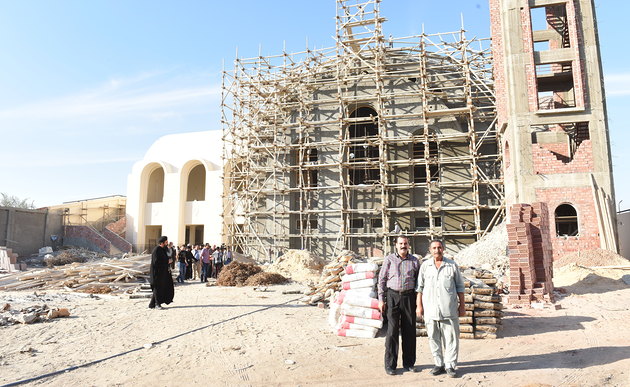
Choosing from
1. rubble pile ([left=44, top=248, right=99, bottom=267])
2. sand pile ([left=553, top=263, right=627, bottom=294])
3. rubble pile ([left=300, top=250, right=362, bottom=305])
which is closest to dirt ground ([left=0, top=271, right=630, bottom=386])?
rubble pile ([left=300, top=250, right=362, bottom=305])

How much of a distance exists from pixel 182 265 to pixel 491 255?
10.9m

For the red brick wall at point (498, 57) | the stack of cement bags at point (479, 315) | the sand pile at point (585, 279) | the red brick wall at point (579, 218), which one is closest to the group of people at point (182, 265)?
the stack of cement bags at point (479, 315)

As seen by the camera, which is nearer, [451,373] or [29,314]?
[451,373]

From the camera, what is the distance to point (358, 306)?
270 inches

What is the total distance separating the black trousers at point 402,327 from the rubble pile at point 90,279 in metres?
9.96

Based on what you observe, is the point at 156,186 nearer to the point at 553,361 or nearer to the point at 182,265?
the point at 182,265

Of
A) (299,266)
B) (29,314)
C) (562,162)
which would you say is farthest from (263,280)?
(562,162)

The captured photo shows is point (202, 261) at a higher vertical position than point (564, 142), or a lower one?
lower

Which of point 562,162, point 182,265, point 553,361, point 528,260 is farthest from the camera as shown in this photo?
point 182,265

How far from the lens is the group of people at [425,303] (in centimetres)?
480

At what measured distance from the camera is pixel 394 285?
16.9ft

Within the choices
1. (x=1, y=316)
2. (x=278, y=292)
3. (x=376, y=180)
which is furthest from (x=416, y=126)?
(x=1, y=316)

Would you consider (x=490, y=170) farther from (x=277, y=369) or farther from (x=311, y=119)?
(x=277, y=369)

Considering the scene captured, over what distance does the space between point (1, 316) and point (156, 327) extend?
323 cm
